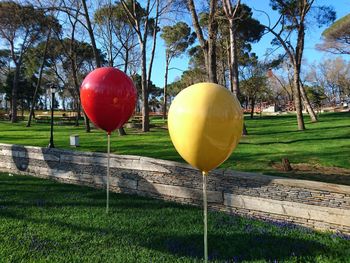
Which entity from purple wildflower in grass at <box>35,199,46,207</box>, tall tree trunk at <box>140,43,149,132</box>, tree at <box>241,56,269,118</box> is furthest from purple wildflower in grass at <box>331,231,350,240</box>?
tree at <box>241,56,269,118</box>

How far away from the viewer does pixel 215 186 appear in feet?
17.7

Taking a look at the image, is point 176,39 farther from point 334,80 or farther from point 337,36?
point 334,80

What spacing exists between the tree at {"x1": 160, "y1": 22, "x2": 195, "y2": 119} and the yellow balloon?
3469cm

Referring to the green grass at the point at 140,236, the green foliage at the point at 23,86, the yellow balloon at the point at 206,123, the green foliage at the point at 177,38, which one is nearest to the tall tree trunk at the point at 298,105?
the green grass at the point at 140,236

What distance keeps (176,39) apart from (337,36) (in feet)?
52.5

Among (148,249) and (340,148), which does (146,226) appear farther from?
(340,148)

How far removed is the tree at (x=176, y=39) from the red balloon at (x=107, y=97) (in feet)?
107

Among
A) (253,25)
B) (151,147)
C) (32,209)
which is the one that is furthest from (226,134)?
(253,25)

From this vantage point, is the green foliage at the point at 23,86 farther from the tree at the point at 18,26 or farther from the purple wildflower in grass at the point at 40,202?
the purple wildflower in grass at the point at 40,202

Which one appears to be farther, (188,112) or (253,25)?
(253,25)

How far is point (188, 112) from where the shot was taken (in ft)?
10.5

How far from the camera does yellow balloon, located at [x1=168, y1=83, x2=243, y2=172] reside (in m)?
3.16

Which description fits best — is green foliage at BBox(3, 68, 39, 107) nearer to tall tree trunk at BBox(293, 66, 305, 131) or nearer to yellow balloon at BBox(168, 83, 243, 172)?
tall tree trunk at BBox(293, 66, 305, 131)

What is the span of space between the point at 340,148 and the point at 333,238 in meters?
6.76
